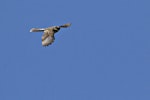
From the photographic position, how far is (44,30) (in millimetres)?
162250

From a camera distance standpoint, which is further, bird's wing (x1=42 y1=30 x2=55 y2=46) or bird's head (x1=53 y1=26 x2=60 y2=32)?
bird's head (x1=53 y1=26 x2=60 y2=32)

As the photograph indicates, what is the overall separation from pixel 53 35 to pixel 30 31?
3.03 meters

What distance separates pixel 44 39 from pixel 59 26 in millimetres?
1800

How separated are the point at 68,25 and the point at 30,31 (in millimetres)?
4085

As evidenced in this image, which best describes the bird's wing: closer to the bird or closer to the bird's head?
the bird

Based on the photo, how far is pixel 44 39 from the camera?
161 meters

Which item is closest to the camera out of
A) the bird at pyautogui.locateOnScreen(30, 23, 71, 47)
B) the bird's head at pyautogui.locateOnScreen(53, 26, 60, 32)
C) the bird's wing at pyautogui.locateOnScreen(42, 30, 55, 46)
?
the bird's wing at pyautogui.locateOnScreen(42, 30, 55, 46)

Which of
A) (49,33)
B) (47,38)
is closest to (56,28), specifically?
(49,33)

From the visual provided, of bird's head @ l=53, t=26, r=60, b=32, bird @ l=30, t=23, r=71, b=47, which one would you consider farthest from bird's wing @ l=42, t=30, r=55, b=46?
bird's head @ l=53, t=26, r=60, b=32

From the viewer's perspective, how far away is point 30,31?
16362 cm

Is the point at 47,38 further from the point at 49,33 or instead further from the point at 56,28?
the point at 56,28

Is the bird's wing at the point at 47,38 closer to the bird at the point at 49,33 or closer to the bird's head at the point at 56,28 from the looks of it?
the bird at the point at 49,33

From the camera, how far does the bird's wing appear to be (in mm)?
160250

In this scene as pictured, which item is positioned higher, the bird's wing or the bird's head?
the bird's head
